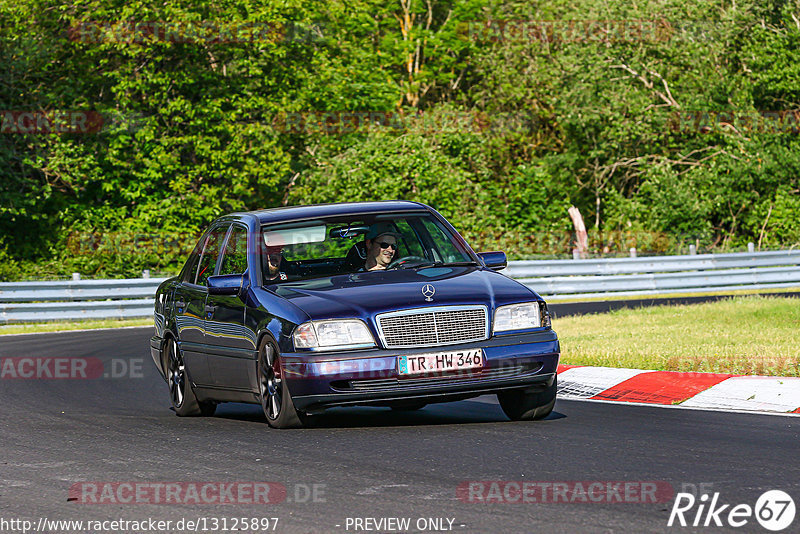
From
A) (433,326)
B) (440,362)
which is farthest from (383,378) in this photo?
(433,326)

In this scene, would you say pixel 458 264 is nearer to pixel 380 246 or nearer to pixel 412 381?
pixel 380 246

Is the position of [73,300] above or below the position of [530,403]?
below

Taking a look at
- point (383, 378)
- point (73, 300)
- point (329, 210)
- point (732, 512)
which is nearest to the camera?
point (732, 512)

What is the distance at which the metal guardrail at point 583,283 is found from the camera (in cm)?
2622

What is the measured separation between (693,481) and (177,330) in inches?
223

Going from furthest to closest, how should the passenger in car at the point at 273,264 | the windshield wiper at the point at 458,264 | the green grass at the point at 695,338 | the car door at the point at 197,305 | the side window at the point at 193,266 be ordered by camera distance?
the green grass at the point at 695,338, the side window at the point at 193,266, the car door at the point at 197,305, the windshield wiper at the point at 458,264, the passenger in car at the point at 273,264

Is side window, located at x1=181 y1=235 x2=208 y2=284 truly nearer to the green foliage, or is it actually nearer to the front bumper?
the front bumper

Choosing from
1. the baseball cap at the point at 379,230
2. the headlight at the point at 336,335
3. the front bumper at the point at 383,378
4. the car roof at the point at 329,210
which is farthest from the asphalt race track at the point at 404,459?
the car roof at the point at 329,210

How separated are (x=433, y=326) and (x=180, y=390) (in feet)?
10.0

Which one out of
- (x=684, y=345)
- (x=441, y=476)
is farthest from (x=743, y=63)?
(x=441, y=476)

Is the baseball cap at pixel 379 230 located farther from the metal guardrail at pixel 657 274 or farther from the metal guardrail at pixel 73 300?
the metal guardrail at pixel 657 274

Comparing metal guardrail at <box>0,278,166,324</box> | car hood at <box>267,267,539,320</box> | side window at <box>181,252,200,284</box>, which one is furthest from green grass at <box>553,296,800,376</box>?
metal guardrail at <box>0,278,166,324</box>

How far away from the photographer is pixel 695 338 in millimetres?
15094

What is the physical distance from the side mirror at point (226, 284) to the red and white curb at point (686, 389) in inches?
122
